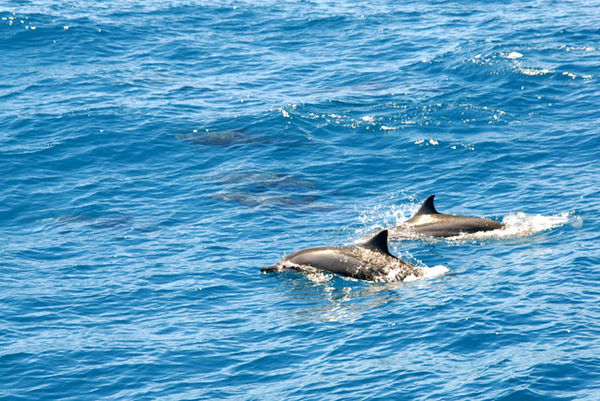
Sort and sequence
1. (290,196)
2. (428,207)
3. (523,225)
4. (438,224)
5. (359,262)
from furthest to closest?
(290,196) → (428,207) → (438,224) → (523,225) → (359,262)

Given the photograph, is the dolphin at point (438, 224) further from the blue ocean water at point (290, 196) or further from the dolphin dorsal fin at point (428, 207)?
the blue ocean water at point (290, 196)

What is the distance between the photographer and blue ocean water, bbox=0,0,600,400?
65.1ft

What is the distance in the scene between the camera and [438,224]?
27906 mm

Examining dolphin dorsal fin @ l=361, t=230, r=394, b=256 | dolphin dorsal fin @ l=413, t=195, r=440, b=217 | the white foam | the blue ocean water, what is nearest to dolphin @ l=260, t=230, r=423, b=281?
dolphin dorsal fin @ l=361, t=230, r=394, b=256

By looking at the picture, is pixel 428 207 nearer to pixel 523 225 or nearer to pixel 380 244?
pixel 523 225

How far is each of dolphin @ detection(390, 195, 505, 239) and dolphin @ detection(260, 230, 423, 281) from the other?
10.6 ft

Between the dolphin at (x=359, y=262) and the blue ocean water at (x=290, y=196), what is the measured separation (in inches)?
18.8

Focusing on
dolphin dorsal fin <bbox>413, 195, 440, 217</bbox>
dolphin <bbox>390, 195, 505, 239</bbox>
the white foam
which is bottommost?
the white foam

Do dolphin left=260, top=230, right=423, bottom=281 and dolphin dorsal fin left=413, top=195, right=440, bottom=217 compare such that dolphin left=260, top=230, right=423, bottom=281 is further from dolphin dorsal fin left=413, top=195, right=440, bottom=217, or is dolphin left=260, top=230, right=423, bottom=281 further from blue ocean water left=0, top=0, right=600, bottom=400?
dolphin dorsal fin left=413, top=195, right=440, bottom=217

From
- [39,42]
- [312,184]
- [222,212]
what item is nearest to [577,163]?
[312,184]

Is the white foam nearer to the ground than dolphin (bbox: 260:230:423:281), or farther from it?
nearer to the ground

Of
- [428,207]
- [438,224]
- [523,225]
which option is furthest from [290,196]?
[523,225]

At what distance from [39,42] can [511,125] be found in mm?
28476

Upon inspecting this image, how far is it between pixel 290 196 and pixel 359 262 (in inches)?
312
